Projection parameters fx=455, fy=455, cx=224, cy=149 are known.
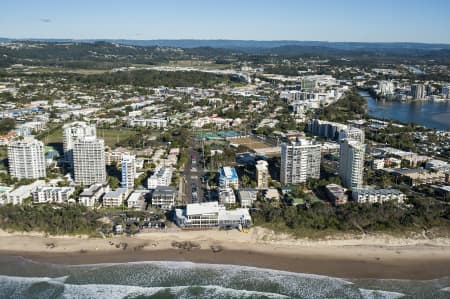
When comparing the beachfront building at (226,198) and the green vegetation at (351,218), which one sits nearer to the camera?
the green vegetation at (351,218)

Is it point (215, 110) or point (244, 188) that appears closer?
point (244, 188)

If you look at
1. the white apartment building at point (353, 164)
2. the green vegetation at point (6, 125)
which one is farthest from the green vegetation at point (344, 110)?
the green vegetation at point (6, 125)

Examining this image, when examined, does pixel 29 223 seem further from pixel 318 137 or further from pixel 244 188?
pixel 318 137

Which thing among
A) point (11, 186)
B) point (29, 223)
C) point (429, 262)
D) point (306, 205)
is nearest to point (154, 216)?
point (29, 223)

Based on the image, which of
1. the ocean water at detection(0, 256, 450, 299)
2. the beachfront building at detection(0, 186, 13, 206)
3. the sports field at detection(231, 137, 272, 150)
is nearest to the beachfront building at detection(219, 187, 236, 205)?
the ocean water at detection(0, 256, 450, 299)

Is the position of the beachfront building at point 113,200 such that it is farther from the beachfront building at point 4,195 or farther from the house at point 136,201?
the beachfront building at point 4,195

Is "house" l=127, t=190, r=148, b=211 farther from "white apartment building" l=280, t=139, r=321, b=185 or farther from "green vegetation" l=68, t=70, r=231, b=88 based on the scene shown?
"green vegetation" l=68, t=70, r=231, b=88

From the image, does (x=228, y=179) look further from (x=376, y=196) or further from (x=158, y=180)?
(x=376, y=196)
